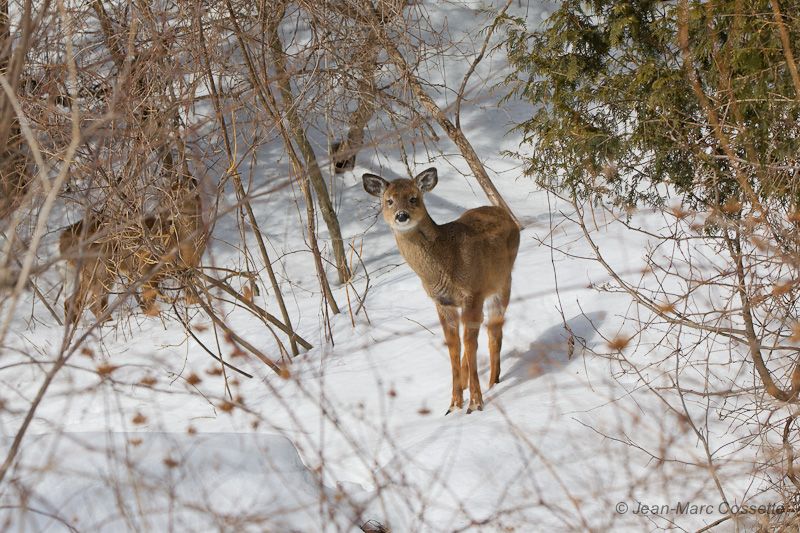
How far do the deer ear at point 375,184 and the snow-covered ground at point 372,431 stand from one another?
85cm

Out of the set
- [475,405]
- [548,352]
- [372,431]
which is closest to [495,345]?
[548,352]

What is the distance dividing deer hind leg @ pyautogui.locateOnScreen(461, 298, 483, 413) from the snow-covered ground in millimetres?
142

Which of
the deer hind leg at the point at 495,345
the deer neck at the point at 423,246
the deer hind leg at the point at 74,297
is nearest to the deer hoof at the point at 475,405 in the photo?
the deer hind leg at the point at 495,345

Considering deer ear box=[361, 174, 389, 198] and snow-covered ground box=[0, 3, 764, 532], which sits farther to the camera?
deer ear box=[361, 174, 389, 198]

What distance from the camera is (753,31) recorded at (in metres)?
6.39

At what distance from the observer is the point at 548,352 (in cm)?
630

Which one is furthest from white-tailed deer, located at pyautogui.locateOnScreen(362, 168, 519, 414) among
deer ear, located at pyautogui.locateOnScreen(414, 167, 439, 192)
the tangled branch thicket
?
the tangled branch thicket

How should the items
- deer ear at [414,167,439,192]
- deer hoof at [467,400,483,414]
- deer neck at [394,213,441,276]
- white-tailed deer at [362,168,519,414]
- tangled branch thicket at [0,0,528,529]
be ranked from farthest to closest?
1. deer ear at [414,167,439,192]
2. deer neck at [394,213,441,276]
3. white-tailed deer at [362,168,519,414]
4. deer hoof at [467,400,483,414]
5. tangled branch thicket at [0,0,528,529]

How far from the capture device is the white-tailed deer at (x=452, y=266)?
19.8ft

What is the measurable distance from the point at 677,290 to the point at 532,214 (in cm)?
474

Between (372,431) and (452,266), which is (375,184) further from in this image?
(372,431)

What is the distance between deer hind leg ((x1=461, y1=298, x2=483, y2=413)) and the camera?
5.94 metres

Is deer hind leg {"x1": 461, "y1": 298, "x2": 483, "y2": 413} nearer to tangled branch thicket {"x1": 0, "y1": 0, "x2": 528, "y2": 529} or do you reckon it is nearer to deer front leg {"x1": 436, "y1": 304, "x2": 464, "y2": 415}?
deer front leg {"x1": 436, "y1": 304, "x2": 464, "y2": 415}

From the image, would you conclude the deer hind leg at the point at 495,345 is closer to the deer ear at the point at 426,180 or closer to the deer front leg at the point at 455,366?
the deer front leg at the point at 455,366
